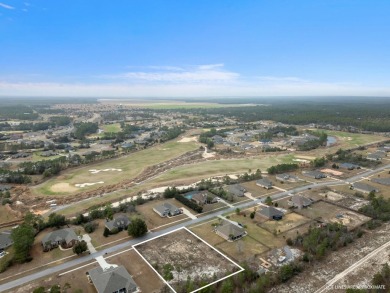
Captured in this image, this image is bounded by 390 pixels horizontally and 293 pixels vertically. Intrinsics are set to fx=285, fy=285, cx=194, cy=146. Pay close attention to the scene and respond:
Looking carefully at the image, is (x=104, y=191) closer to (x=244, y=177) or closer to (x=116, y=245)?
(x=116, y=245)

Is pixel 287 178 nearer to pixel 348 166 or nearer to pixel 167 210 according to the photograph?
pixel 348 166

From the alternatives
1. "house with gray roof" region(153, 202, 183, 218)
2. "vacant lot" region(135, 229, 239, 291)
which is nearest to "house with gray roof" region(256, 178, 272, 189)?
"house with gray roof" region(153, 202, 183, 218)

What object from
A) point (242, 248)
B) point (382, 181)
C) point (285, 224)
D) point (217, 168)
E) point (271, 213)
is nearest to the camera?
point (242, 248)

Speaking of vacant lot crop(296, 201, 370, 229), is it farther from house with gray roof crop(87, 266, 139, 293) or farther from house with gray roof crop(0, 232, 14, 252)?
house with gray roof crop(0, 232, 14, 252)

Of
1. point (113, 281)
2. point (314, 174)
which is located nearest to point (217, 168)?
point (314, 174)

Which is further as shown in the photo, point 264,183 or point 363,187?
point 264,183

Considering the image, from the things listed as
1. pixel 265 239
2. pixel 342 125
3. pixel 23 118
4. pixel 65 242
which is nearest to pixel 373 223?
pixel 265 239

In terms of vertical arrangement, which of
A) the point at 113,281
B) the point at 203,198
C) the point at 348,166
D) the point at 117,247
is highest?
the point at 348,166
